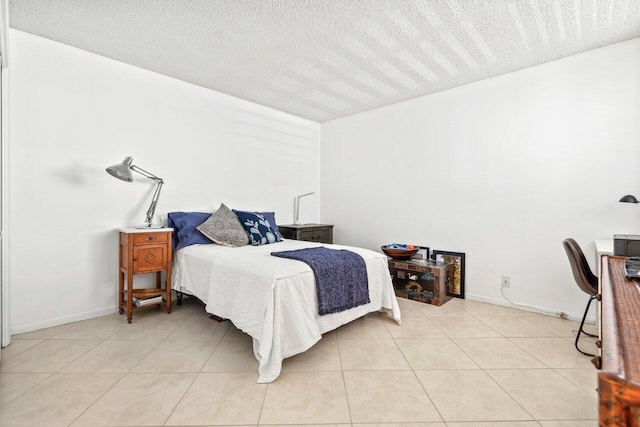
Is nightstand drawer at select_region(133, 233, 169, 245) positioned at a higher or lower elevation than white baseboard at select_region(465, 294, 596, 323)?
higher

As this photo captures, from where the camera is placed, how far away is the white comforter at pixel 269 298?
200 centimetres

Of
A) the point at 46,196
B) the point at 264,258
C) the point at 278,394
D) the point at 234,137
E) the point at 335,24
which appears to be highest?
the point at 335,24

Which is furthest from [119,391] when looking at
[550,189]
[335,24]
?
[550,189]

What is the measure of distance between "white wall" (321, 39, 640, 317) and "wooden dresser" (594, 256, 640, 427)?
263cm

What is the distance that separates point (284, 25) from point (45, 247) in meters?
2.80

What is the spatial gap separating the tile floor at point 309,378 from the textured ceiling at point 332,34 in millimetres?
2545

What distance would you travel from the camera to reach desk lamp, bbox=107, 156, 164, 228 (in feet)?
8.91

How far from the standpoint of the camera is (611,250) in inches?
90.2

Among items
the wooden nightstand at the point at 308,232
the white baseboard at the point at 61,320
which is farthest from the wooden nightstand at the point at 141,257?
the wooden nightstand at the point at 308,232

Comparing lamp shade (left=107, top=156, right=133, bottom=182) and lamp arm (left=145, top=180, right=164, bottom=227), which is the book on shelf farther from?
lamp shade (left=107, top=156, right=133, bottom=182)


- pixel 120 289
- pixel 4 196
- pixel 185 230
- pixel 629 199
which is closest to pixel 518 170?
pixel 629 199

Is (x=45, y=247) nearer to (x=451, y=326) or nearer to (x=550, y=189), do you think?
(x=451, y=326)

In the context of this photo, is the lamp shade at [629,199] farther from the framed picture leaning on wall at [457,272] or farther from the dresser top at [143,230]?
the dresser top at [143,230]

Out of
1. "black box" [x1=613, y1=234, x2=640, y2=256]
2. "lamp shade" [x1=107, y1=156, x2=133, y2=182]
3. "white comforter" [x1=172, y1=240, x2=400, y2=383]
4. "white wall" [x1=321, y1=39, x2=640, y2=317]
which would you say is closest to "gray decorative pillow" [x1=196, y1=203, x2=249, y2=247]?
"white comforter" [x1=172, y1=240, x2=400, y2=383]
